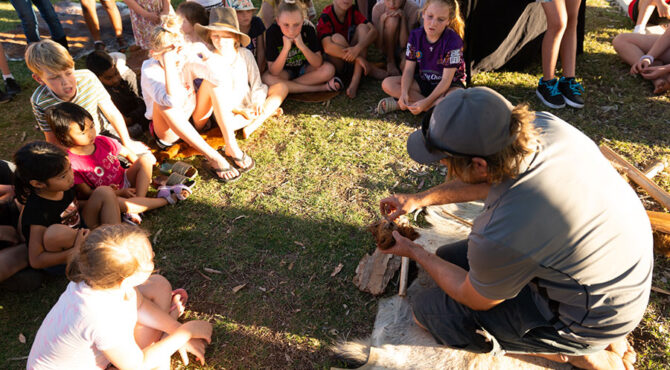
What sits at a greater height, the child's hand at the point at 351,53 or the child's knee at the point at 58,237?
the child's hand at the point at 351,53

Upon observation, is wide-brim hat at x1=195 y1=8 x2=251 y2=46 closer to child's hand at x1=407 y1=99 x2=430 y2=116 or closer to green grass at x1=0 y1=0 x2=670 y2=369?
green grass at x1=0 y1=0 x2=670 y2=369

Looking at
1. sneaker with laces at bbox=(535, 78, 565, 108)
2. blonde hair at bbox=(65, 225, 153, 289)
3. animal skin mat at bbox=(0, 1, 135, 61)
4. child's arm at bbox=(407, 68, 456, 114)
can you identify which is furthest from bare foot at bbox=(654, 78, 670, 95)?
animal skin mat at bbox=(0, 1, 135, 61)

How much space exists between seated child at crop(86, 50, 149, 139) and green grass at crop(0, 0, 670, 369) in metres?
1.13

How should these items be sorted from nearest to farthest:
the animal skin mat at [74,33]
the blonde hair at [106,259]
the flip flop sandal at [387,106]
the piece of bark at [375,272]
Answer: the blonde hair at [106,259] → the piece of bark at [375,272] → the flip flop sandal at [387,106] → the animal skin mat at [74,33]

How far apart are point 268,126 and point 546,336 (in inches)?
133

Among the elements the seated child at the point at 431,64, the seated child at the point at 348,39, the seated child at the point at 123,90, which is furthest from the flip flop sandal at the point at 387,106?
the seated child at the point at 123,90

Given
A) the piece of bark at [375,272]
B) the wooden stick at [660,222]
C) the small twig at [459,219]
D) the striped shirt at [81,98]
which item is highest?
the striped shirt at [81,98]

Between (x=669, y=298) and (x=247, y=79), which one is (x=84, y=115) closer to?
(x=247, y=79)

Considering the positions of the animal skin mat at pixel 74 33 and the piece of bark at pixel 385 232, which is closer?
the piece of bark at pixel 385 232

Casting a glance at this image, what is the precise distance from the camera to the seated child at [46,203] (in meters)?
2.66

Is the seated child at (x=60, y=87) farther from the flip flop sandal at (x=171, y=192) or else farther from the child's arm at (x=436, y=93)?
the child's arm at (x=436, y=93)

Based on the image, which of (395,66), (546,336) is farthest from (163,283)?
(395,66)

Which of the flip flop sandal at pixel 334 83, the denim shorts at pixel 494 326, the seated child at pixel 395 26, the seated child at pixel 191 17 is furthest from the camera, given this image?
the seated child at pixel 395 26

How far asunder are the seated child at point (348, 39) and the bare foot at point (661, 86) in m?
3.01
